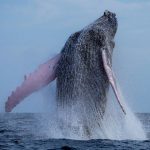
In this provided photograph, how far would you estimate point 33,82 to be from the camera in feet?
53.9

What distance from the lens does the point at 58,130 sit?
15.7 meters

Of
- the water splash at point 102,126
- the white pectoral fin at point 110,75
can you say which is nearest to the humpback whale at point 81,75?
the white pectoral fin at point 110,75

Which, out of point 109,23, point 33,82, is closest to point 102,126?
point 33,82

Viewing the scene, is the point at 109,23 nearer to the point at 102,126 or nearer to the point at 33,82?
the point at 33,82

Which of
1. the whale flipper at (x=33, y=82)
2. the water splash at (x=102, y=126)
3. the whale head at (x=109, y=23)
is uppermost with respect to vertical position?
the whale head at (x=109, y=23)

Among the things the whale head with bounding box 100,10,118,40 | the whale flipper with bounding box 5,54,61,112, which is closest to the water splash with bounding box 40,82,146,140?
the whale flipper with bounding box 5,54,61,112

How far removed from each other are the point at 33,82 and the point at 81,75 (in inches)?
67.2

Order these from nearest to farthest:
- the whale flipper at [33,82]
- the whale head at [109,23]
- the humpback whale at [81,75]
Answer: the humpback whale at [81,75], the whale flipper at [33,82], the whale head at [109,23]

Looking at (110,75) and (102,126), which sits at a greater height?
(110,75)

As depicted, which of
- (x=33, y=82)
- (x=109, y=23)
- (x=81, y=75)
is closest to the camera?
(x=81, y=75)

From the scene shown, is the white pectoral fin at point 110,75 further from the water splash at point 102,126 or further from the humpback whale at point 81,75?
the water splash at point 102,126

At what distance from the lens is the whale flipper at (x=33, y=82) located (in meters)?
16.4

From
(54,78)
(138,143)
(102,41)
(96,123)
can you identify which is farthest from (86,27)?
(138,143)

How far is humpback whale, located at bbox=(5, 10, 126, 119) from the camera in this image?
51.7 ft
